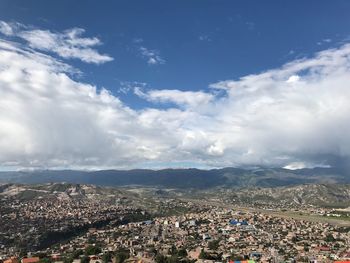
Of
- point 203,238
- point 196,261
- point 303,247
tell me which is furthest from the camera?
point 203,238

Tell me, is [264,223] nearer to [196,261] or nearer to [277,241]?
[277,241]

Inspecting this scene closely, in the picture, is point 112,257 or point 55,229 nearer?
point 112,257

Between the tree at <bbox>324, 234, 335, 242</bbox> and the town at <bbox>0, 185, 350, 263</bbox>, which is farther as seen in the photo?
the tree at <bbox>324, 234, 335, 242</bbox>

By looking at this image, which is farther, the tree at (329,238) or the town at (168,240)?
the tree at (329,238)

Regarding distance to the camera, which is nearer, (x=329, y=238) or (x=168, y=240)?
(x=168, y=240)

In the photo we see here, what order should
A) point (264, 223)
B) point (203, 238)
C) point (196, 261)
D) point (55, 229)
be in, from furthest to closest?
point (264, 223), point (55, 229), point (203, 238), point (196, 261)

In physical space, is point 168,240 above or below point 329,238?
below

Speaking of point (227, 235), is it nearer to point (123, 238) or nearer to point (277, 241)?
point (277, 241)

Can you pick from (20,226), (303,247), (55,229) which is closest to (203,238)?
(303,247)

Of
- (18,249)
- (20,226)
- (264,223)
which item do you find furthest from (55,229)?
(264,223)
